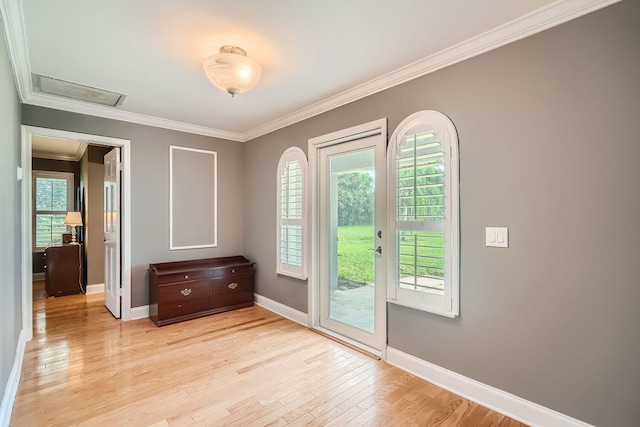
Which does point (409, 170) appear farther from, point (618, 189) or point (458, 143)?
point (618, 189)

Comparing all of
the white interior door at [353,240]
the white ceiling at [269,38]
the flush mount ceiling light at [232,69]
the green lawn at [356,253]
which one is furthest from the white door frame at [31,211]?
the green lawn at [356,253]

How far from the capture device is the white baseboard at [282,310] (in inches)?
144

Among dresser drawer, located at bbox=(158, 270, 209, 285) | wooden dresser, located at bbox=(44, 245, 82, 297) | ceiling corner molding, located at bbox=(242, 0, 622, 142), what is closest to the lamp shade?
wooden dresser, located at bbox=(44, 245, 82, 297)

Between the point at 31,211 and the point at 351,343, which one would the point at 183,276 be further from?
the point at 351,343

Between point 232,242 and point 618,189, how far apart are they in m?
4.28

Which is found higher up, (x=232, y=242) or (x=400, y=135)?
(x=400, y=135)

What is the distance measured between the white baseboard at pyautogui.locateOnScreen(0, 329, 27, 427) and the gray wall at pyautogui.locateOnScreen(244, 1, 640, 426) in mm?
2748

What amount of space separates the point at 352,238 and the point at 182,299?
2.25 metres

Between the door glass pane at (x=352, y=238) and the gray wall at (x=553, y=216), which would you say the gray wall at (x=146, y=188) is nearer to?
the door glass pane at (x=352, y=238)

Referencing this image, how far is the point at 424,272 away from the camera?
2.43m

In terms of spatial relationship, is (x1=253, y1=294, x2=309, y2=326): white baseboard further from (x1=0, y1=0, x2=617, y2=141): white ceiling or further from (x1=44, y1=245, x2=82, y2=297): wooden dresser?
(x1=44, y1=245, x2=82, y2=297): wooden dresser

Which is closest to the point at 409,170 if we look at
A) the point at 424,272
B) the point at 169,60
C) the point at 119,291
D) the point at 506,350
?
the point at 424,272

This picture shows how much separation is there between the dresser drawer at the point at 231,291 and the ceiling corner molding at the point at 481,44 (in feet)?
8.46

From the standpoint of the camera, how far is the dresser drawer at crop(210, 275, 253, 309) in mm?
4016
